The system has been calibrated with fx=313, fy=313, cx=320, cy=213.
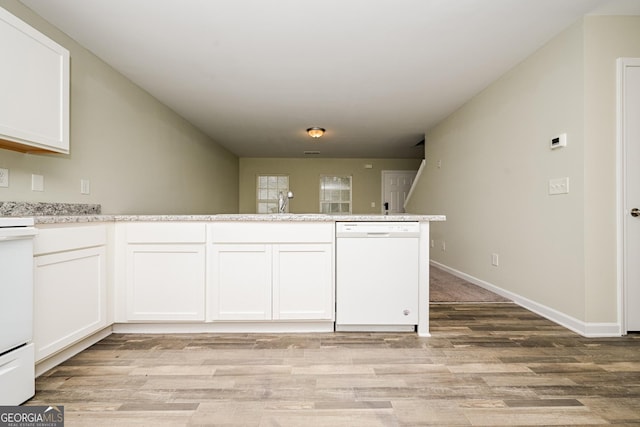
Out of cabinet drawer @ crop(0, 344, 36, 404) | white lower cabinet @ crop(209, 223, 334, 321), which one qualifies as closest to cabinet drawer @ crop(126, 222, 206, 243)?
white lower cabinet @ crop(209, 223, 334, 321)

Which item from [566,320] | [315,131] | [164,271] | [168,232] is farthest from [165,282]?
[315,131]

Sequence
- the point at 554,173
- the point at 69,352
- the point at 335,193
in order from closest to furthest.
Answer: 1. the point at 69,352
2. the point at 554,173
3. the point at 335,193

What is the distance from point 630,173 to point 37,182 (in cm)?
440

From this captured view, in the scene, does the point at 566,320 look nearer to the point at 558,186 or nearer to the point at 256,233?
the point at 558,186

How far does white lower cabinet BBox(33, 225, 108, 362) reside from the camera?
174 cm

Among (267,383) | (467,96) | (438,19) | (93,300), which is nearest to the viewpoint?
(267,383)

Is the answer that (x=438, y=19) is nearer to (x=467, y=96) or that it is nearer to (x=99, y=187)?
(x=467, y=96)

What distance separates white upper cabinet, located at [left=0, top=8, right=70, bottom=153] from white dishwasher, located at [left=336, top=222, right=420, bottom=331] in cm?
200

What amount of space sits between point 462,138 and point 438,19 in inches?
92.1

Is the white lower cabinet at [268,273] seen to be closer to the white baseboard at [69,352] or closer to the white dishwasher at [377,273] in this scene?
the white dishwasher at [377,273]

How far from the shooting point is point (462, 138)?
14.4 feet

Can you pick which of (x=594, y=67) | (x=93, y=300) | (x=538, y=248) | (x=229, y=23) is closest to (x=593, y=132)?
(x=594, y=67)

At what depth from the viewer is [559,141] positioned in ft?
8.58

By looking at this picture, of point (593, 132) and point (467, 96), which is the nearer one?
point (593, 132)
